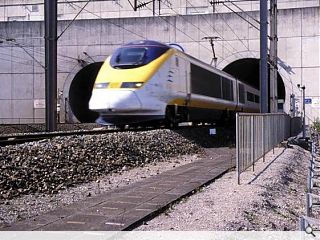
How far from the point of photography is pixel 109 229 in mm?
6199

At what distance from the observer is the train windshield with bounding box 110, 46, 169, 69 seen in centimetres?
1950

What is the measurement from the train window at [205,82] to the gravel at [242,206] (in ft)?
35.6

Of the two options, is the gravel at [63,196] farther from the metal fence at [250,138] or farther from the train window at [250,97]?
the train window at [250,97]

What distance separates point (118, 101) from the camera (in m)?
18.7

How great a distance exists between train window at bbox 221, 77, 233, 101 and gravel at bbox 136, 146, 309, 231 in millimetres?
16394

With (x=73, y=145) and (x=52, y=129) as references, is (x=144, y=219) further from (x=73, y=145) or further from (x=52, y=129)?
(x=52, y=129)

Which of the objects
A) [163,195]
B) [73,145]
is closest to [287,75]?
[73,145]

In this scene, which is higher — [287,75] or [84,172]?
[287,75]

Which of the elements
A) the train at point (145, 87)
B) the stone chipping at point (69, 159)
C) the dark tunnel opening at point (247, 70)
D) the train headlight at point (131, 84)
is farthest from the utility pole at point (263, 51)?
the dark tunnel opening at point (247, 70)

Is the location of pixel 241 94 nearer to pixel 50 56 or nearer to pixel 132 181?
pixel 50 56

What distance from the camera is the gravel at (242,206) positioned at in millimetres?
6889

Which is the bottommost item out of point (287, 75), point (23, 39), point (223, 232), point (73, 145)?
point (223, 232)

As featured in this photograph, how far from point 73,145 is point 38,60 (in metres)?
39.2

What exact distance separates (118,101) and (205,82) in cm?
753
